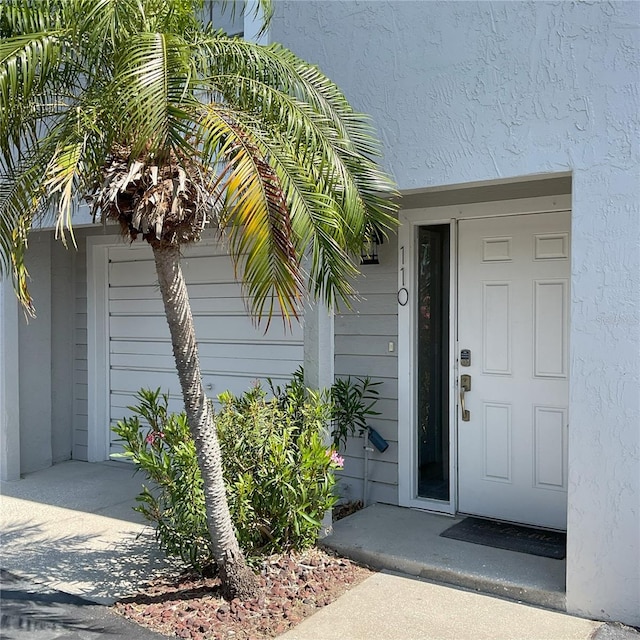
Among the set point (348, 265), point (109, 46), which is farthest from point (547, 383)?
point (109, 46)

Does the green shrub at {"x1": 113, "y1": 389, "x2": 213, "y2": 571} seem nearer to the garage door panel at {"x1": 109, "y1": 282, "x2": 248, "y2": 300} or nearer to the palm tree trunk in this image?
the palm tree trunk

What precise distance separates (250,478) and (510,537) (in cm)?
199

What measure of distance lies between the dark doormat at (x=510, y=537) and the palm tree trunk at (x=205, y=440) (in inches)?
67.1

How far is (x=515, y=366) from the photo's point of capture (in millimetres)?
5258

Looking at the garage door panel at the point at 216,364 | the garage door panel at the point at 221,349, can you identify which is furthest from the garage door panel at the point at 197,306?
the garage door panel at the point at 216,364

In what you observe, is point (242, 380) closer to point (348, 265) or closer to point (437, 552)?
point (437, 552)

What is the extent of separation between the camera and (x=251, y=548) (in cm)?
446

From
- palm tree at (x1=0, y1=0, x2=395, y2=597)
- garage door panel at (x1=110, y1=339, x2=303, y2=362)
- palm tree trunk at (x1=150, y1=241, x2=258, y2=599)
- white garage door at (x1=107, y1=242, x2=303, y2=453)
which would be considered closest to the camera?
palm tree at (x1=0, y1=0, x2=395, y2=597)

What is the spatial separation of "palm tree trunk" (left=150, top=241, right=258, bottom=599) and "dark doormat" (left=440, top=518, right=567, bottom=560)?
5.59ft

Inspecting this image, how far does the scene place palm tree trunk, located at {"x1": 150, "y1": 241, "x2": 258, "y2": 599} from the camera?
12.9ft

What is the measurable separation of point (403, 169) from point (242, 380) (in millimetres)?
3235

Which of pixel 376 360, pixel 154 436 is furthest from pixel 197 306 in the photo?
pixel 154 436

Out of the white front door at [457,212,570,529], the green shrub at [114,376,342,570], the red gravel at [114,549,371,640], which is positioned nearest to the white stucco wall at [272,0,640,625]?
the white front door at [457,212,570,529]

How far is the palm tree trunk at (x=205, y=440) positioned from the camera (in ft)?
12.9
